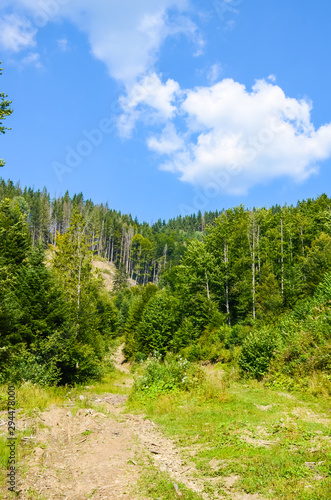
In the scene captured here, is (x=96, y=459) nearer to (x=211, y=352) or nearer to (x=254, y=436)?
(x=254, y=436)

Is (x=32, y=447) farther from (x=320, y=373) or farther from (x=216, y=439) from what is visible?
(x=320, y=373)

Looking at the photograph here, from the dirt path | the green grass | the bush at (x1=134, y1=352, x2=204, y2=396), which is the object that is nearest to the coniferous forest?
the bush at (x1=134, y1=352, x2=204, y2=396)

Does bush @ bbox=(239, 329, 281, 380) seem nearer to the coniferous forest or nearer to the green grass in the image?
the coniferous forest

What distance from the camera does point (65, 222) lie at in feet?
417

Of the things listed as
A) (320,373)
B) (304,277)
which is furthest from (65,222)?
(320,373)

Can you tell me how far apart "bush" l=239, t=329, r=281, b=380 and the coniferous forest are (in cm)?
6

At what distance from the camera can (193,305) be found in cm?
4000

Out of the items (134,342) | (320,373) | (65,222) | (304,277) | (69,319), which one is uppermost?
(65,222)


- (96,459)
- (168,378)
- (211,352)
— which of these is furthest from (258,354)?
(211,352)

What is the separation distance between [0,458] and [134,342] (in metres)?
34.8

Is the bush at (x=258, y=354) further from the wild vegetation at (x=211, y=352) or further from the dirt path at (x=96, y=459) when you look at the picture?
the dirt path at (x=96, y=459)

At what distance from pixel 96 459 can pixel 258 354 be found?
12040mm

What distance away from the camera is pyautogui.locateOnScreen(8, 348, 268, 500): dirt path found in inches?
227

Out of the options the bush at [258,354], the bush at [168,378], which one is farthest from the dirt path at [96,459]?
the bush at [258,354]
